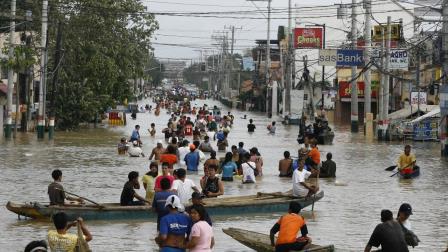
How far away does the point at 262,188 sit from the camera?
93.1 ft

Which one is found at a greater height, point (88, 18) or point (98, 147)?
point (88, 18)

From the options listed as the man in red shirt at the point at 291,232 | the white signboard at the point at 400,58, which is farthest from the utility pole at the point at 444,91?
the man in red shirt at the point at 291,232

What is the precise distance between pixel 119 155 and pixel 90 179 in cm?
1050

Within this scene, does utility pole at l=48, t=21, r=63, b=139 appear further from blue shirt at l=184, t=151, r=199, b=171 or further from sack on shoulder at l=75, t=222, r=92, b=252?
sack on shoulder at l=75, t=222, r=92, b=252

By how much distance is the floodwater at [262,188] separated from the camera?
62.4 feet

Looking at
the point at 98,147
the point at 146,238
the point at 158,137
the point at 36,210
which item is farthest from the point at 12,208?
the point at 158,137

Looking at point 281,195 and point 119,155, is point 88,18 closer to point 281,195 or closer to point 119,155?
point 119,155

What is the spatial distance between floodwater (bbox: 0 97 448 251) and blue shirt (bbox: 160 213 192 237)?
18.9 ft

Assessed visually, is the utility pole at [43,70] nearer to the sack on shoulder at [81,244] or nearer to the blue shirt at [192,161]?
the blue shirt at [192,161]

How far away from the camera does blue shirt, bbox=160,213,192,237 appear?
38.8ft

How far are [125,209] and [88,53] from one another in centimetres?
4063

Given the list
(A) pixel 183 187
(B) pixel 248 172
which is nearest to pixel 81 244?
(A) pixel 183 187

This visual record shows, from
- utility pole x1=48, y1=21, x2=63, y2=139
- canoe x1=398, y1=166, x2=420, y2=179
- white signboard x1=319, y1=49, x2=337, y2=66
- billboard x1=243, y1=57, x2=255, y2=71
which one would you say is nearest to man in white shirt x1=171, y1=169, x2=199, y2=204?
canoe x1=398, y1=166, x2=420, y2=179

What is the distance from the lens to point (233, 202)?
21.0 metres
